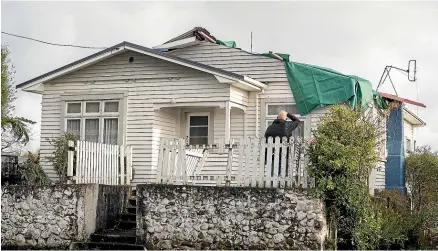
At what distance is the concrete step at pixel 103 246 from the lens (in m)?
13.3

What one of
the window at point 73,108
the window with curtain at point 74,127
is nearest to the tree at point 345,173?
the window with curtain at point 74,127

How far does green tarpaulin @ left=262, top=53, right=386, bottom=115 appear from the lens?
17219mm

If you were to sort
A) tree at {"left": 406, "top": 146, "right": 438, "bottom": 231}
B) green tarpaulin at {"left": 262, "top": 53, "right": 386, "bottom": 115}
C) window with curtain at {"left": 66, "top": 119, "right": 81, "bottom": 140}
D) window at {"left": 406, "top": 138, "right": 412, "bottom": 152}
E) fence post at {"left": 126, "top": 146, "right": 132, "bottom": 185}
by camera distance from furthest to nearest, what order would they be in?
window at {"left": 406, "top": 138, "right": 412, "bottom": 152}
tree at {"left": 406, "top": 146, "right": 438, "bottom": 231}
window with curtain at {"left": 66, "top": 119, "right": 81, "bottom": 140}
green tarpaulin at {"left": 262, "top": 53, "right": 386, "bottom": 115}
fence post at {"left": 126, "top": 146, "right": 132, "bottom": 185}

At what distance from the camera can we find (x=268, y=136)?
527 inches

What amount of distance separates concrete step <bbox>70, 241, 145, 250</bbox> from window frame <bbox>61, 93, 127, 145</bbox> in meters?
4.57

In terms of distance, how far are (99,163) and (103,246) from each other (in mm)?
2380

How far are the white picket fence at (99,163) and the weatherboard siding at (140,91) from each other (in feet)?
3.65

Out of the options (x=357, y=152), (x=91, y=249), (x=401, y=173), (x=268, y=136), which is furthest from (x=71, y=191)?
(x=401, y=173)

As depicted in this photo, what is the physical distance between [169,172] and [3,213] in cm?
422

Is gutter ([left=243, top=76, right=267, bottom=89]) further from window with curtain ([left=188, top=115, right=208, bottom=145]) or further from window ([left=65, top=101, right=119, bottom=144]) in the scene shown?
window ([left=65, top=101, right=119, bottom=144])

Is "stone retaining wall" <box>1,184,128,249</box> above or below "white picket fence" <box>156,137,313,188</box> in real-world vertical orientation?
below

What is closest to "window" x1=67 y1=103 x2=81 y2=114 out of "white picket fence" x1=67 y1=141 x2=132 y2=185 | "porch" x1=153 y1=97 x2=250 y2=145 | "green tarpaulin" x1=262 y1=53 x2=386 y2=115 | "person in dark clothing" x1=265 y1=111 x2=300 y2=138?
"porch" x1=153 y1=97 x2=250 y2=145

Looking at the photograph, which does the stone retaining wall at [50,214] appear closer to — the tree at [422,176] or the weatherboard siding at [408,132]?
the tree at [422,176]

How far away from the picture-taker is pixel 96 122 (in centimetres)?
1809
